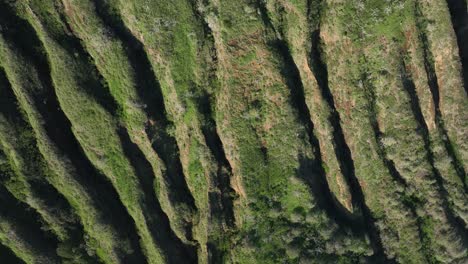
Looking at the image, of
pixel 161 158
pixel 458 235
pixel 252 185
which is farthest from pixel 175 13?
pixel 458 235

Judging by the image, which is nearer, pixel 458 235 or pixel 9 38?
pixel 9 38

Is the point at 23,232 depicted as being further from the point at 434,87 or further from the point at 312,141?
the point at 434,87

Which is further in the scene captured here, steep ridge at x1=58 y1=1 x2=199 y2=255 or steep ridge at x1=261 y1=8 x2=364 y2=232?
steep ridge at x1=261 y1=8 x2=364 y2=232

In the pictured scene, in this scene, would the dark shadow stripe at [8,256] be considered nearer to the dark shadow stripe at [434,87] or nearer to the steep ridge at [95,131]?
the steep ridge at [95,131]

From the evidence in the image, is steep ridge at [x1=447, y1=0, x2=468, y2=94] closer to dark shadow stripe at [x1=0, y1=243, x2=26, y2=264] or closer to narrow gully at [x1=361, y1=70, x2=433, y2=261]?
narrow gully at [x1=361, y1=70, x2=433, y2=261]

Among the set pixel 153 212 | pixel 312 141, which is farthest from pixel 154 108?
pixel 312 141

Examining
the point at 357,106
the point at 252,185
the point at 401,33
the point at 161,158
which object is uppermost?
the point at 401,33

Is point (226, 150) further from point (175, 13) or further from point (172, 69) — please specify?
point (175, 13)

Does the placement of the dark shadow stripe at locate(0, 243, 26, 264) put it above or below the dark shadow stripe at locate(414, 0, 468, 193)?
below

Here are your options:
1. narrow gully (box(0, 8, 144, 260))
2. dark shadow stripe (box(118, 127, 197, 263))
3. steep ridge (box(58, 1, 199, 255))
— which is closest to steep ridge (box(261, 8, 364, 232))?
steep ridge (box(58, 1, 199, 255))
